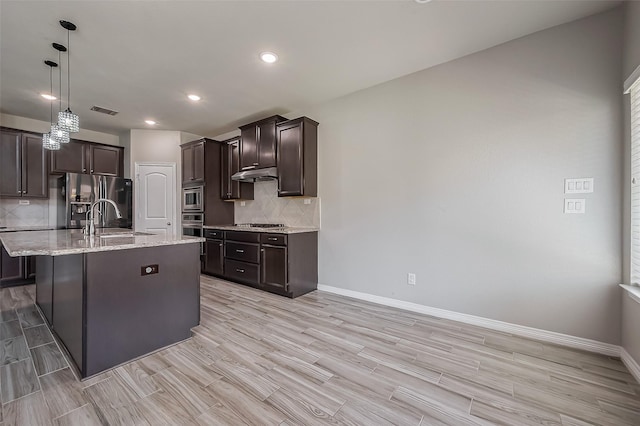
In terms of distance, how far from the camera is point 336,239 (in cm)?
367

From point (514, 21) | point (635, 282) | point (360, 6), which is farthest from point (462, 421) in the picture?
point (514, 21)

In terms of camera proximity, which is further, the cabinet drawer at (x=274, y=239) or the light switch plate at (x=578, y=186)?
the cabinet drawer at (x=274, y=239)

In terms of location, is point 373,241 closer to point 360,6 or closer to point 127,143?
point 360,6

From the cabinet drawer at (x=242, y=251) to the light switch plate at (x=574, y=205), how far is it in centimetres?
341

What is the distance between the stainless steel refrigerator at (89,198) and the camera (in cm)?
429

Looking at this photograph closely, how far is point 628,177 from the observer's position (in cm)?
194

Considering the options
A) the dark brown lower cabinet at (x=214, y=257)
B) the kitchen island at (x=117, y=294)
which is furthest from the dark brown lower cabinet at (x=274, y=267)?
the kitchen island at (x=117, y=294)

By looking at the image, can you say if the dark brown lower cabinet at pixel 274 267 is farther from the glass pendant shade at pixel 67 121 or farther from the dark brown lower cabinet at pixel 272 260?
the glass pendant shade at pixel 67 121

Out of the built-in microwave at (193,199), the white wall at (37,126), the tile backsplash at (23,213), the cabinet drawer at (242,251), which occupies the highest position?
the white wall at (37,126)

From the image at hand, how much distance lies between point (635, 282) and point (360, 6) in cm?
295

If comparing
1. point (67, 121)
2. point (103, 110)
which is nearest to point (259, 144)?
point (67, 121)

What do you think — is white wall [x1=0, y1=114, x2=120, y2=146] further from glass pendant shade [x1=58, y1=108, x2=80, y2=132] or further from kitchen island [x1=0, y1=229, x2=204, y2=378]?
kitchen island [x1=0, y1=229, x2=204, y2=378]

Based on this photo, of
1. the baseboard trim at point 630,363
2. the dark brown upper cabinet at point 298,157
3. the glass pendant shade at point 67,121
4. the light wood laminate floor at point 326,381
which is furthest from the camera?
the dark brown upper cabinet at point 298,157

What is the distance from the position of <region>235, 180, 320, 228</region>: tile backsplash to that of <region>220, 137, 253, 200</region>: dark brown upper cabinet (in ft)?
0.60
